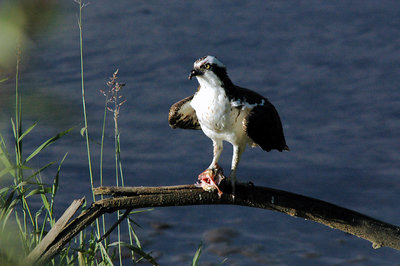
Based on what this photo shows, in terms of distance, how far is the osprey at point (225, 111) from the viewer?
11.5 ft

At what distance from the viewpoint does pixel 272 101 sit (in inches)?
318

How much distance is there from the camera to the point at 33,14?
0.92 m

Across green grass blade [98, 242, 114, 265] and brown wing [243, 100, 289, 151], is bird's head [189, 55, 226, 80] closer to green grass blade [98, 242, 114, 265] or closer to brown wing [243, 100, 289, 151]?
brown wing [243, 100, 289, 151]

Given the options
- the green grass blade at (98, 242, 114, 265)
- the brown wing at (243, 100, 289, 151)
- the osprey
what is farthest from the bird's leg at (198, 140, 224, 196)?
the green grass blade at (98, 242, 114, 265)

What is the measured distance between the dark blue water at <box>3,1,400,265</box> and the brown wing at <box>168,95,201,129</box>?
6.30ft

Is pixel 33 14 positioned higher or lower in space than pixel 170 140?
higher

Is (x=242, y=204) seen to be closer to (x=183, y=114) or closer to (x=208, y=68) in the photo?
(x=183, y=114)

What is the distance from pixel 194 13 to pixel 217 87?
6.76 meters

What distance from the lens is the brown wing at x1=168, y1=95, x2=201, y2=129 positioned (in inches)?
153

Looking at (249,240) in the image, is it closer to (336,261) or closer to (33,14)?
(336,261)

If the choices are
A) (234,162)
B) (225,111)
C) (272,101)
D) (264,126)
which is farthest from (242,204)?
(272,101)

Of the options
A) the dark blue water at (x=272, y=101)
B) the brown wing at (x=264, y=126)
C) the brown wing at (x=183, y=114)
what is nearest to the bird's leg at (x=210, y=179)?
the brown wing at (x=264, y=126)

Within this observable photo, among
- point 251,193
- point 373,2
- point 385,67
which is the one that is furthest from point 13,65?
point 373,2

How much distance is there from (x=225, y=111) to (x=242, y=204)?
1.90 feet
